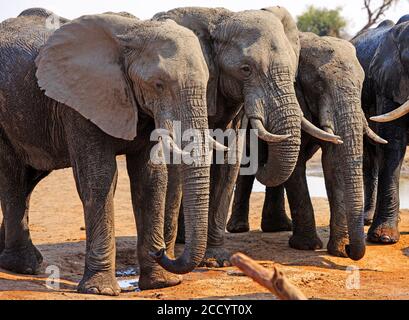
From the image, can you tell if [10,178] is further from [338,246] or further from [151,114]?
[338,246]

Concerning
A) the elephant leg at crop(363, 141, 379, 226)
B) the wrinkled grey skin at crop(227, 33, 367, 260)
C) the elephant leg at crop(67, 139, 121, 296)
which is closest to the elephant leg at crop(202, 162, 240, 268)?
the wrinkled grey skin at crop(227, 33, 367, 260)

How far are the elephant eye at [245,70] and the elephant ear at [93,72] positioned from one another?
4.08 ft

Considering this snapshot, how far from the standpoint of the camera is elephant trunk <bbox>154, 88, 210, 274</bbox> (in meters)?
6.41

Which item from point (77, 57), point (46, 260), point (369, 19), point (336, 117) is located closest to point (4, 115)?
point (77, 57)

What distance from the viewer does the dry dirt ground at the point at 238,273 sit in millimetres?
7152

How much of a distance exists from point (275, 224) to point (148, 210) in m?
3.24

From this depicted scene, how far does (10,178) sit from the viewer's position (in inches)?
310

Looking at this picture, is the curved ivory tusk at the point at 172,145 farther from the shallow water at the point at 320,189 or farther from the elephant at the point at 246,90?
the shallow water at the point at 320,189

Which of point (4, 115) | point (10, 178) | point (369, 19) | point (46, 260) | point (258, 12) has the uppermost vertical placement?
point (369, 19)

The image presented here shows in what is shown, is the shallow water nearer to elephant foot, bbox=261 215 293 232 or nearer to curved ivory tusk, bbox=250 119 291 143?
elephant foot, bbox=261 215 293 232

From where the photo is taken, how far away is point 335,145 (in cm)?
848

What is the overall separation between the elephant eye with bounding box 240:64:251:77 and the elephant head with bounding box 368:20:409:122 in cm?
204

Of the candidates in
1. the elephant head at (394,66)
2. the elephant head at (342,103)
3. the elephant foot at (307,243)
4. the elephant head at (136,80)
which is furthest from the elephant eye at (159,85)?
the elephant head at (394,66)
